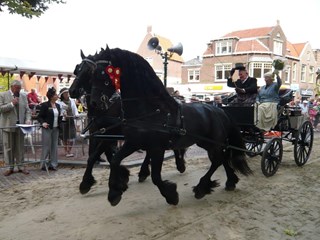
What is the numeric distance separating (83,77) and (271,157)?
166 inches

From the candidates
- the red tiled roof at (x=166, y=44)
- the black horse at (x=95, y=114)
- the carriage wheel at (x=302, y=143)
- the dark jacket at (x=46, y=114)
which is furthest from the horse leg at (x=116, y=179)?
the red tiled roof at (x=166, y=44)

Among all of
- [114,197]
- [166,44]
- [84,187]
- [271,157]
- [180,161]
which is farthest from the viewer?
[166,44]

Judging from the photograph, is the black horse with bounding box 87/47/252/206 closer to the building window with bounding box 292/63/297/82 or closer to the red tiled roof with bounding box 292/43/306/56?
the building window with bounding box 292/63/297/82

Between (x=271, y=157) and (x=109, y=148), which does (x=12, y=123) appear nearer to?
(x=109, y=148)

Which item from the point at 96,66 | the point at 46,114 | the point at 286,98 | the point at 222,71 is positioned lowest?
the point at 46,114

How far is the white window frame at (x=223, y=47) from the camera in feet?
132

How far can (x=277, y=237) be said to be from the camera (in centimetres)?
401

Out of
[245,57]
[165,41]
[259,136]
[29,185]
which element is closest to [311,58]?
[245,57]

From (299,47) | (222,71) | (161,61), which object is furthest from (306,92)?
(161,61)

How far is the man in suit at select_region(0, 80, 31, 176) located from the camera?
705 centimetres

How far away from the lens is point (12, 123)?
718 cm

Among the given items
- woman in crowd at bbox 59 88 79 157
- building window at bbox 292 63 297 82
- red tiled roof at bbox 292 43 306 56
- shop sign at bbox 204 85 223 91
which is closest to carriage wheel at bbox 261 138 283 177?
woman in crowd at bbox 59 88 79 157

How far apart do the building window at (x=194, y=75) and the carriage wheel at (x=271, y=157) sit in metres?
36.4

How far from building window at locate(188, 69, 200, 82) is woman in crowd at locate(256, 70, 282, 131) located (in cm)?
3608
